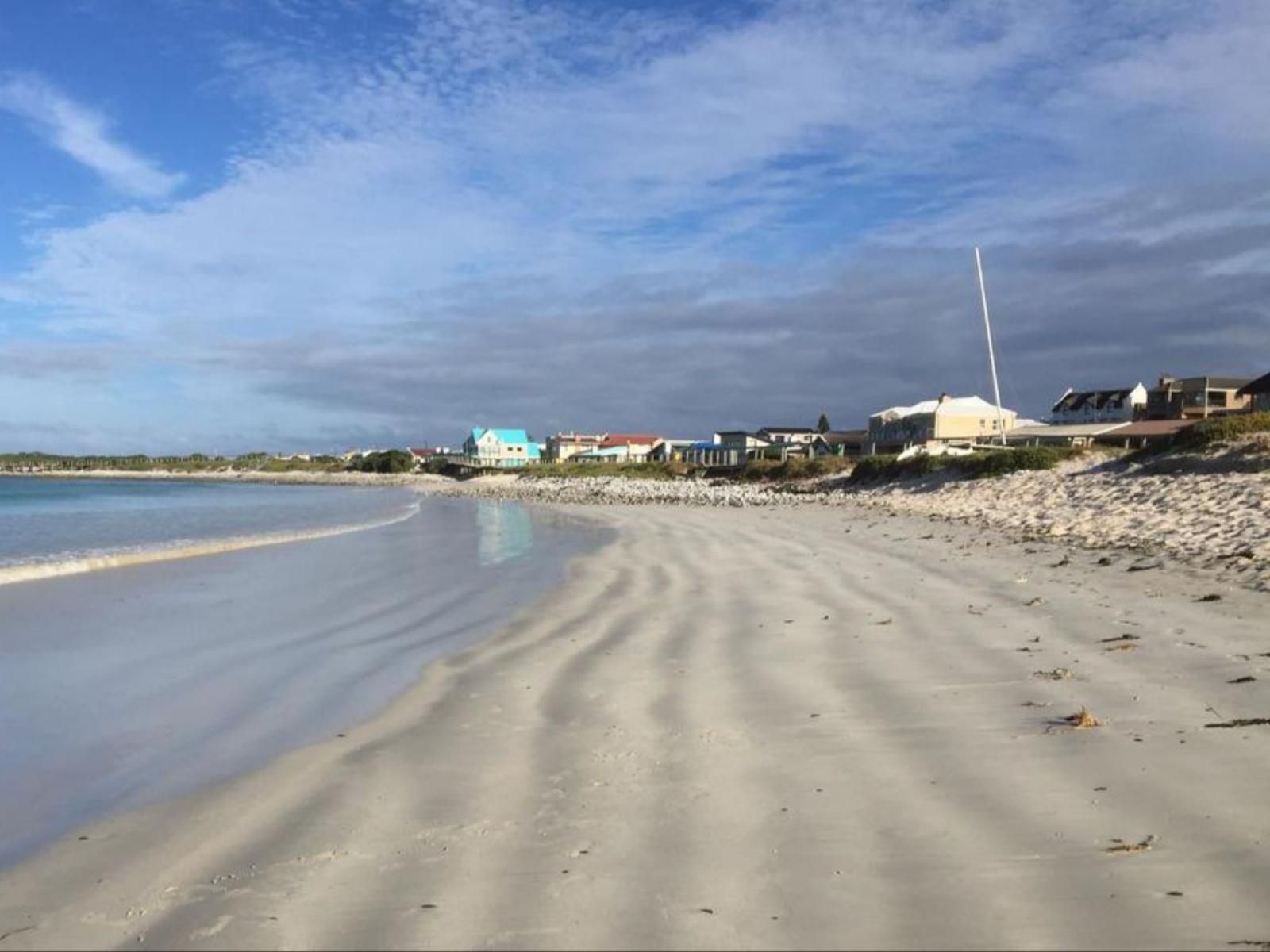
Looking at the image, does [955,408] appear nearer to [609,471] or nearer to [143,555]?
[609,471]

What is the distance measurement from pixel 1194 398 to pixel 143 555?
68.3 m

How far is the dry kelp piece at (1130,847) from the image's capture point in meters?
3.34

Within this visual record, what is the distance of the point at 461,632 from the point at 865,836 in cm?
625

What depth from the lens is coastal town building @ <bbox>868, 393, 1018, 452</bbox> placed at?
64312mm

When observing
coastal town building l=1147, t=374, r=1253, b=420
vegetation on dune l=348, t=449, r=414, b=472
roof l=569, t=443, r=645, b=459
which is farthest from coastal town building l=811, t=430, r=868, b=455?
vegetation on dune l=348, t=449, r=414, b=472

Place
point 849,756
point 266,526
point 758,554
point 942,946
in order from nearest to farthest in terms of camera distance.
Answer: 1. point 942,946
2. point 849,756
3. point 758,554
4. point 266,526

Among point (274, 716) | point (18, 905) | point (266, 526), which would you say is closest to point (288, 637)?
point (274, 716)

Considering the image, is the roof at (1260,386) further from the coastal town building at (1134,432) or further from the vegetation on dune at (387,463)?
the vegetation on dune at (387,463)

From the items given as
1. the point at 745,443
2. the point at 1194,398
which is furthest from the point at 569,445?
the point at 1194,398

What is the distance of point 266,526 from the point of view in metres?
27.2

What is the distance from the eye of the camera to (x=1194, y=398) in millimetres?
64500

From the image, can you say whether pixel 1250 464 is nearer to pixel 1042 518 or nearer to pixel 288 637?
pixel 1042 518

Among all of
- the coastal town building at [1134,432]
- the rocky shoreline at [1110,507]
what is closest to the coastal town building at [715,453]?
the coastal town building at [1134,432]

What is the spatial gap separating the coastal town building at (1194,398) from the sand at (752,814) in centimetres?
6299
